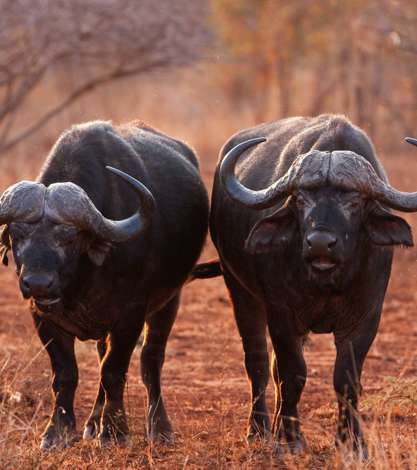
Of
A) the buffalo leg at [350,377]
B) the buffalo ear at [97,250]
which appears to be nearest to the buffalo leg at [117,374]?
the buffalo ear at [97,250]

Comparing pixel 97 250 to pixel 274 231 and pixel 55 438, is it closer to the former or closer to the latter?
pixel 274 231

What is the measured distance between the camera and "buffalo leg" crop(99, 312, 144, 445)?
705cm

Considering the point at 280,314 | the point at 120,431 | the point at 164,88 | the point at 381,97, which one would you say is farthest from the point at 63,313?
the point at 164,88

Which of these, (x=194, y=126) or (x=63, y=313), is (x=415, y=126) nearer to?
(x=194, y=126)

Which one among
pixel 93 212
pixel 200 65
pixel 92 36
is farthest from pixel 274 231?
pixel 200 65

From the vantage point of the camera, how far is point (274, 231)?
6539 millimetres

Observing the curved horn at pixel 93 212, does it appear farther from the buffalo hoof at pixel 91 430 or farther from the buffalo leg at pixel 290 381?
the buffalo hoof at pixel 91 430

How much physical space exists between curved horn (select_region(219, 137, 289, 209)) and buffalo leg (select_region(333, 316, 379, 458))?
0.89 m

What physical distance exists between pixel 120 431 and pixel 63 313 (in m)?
0.78

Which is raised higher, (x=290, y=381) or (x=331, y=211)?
(x=331, y=211)

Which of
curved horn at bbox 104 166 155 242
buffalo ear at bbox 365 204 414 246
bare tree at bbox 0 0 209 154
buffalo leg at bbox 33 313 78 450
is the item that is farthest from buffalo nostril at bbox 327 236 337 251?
bare tree at bbox 0 0 209 154

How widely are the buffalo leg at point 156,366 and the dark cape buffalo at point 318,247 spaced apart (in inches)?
22.2

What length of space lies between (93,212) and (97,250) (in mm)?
239

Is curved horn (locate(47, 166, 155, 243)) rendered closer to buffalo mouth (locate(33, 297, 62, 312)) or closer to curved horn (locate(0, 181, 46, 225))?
curved horn (locate(0, 181, 46, 225))
